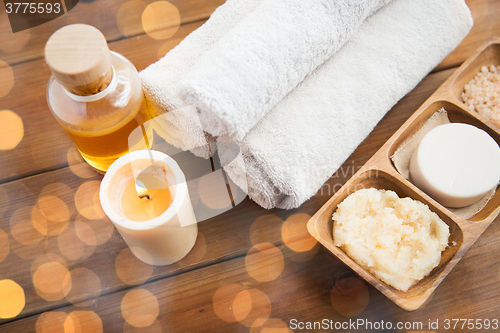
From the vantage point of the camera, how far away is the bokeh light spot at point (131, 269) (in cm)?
41

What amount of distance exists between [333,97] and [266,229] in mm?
180

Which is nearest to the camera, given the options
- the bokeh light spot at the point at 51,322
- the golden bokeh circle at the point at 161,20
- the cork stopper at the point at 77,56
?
the cork stopper at the point at 77,56

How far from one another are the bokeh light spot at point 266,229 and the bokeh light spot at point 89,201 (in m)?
0.19

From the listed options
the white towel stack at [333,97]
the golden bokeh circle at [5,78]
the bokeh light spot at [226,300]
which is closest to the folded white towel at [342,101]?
the white towel stack at [333,97]

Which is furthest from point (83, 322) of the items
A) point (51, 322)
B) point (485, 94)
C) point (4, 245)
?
point (485, 94)

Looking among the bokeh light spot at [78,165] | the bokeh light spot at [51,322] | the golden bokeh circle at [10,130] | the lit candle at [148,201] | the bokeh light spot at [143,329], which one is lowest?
the bokeh light spot at [51,322]

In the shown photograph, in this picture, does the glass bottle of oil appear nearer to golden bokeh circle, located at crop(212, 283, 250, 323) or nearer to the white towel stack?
the white towel stack

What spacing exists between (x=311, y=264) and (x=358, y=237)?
0.25 feet

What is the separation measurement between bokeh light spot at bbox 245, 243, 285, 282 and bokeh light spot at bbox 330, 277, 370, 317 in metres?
0.07

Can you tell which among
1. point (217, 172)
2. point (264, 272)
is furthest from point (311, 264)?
point (217, 172)

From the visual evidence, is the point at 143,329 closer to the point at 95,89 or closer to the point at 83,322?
the point at 83,322

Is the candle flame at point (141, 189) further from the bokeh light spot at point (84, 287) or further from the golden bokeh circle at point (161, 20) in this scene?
the golden bokeh circle at point (161, 20)

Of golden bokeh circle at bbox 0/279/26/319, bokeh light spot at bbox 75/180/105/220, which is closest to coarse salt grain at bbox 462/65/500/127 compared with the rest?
bokeh light spot at bbox 75/180/105/220

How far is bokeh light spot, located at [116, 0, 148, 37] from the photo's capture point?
1.67 ft
